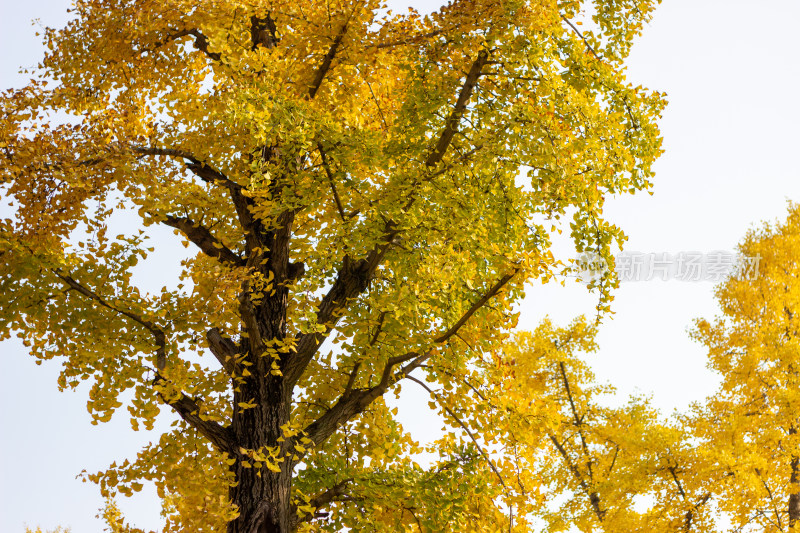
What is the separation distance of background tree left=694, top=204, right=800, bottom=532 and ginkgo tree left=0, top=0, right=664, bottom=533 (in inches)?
259

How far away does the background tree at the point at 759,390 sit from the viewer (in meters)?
10.4

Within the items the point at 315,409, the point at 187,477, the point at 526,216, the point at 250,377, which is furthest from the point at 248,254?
the point at 526,216

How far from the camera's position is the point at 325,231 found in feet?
18.7

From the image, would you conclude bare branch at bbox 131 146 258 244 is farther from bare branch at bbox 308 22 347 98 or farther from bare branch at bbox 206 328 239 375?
bare branch at bbox 308 22 347 98

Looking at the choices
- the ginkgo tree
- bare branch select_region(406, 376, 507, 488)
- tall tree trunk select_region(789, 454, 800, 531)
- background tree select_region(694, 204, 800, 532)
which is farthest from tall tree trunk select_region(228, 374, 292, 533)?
tall tree trunk select_region(789, 454, 800, 531)

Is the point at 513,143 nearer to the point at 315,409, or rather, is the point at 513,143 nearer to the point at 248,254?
the point at 248,254

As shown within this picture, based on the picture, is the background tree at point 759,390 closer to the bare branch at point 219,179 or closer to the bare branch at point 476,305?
the bare branch at point 476,305

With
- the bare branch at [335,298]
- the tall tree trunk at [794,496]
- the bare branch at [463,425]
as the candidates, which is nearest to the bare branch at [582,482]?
the tall tree trunk at [794,496]

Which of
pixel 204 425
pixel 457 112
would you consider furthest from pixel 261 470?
pixel 457 112

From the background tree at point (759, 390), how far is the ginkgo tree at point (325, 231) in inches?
259

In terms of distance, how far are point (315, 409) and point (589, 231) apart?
3329 mm

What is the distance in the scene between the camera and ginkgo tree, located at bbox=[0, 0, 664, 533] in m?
5.15

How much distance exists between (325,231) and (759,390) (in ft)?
31.4

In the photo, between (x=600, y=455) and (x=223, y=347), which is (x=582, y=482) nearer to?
(x=600, y=455)
